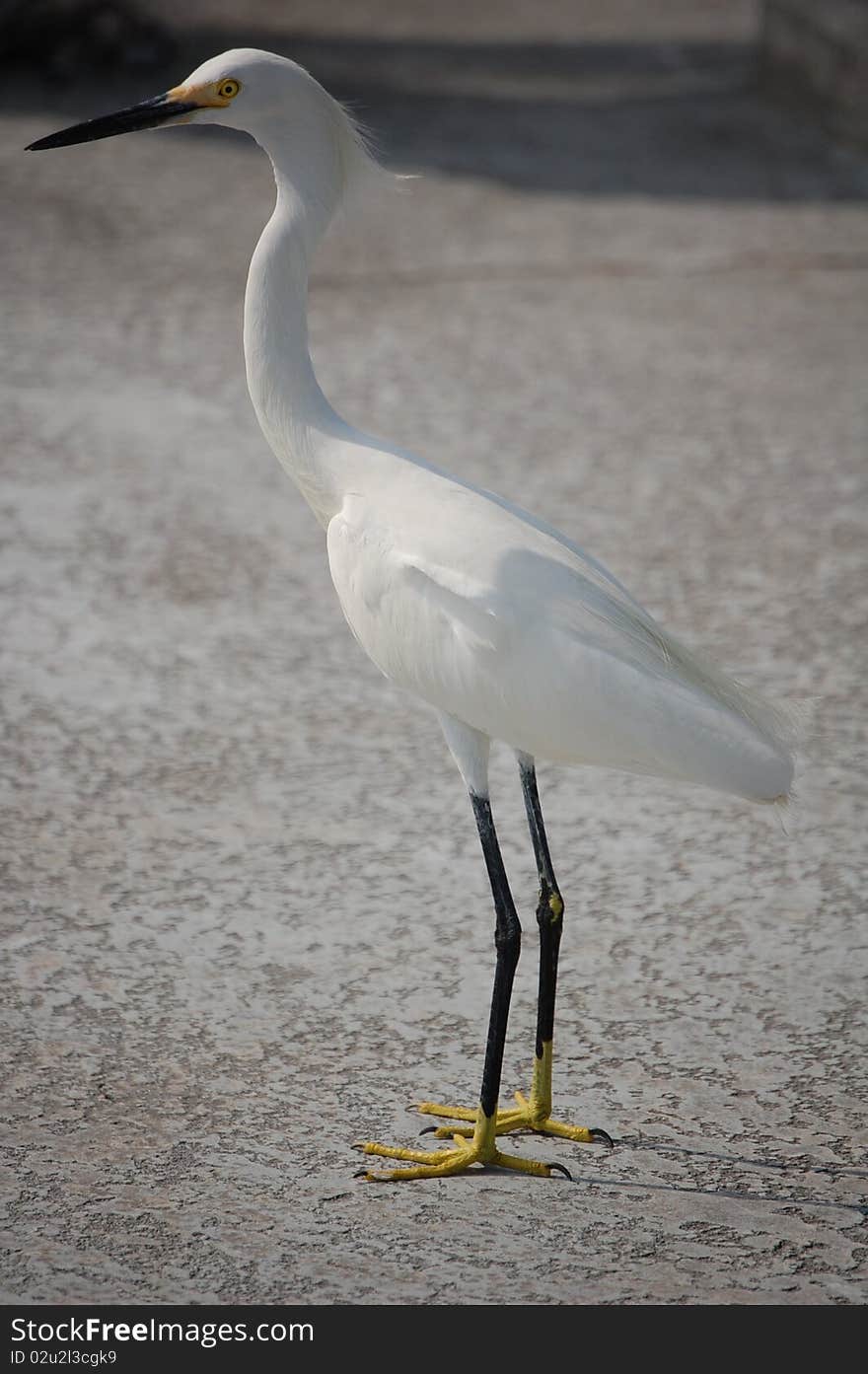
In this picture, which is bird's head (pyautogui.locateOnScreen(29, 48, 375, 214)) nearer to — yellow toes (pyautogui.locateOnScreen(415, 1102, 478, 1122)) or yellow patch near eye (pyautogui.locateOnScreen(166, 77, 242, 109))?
yellow patch near eye (pyautogui.locateOnScreen(166, 77, 242, 109))

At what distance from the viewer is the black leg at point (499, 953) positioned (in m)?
2.77

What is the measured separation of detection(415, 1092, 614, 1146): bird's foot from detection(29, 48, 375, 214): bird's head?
157 cm

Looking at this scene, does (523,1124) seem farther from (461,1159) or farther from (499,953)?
(499,953)

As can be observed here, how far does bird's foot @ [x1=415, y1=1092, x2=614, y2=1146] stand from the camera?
9.35 feet

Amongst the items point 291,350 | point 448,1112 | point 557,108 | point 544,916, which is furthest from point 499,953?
point 557,108

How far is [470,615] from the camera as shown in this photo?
2719 mm

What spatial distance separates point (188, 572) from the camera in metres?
5.04

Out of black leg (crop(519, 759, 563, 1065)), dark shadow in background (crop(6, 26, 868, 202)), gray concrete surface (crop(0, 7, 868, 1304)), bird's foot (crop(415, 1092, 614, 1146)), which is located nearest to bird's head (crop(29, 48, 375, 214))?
black leg (crop(519, 759, 563, 1065))

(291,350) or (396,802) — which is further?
(396,802)

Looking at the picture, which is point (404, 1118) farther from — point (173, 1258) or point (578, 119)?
point (578, 119)

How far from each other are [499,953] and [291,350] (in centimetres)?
110

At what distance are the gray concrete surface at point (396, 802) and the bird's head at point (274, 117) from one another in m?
1.47
